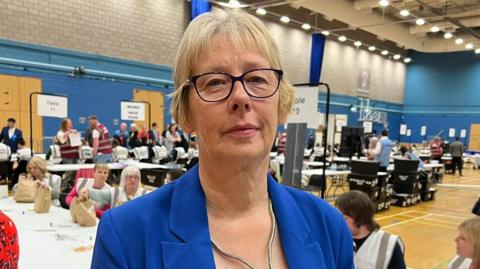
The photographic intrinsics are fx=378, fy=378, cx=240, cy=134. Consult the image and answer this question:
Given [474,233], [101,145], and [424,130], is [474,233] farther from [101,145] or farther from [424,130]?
[424,130]

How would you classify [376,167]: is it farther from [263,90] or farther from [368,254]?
[263,90]

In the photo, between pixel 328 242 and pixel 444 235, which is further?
pixel 444 235

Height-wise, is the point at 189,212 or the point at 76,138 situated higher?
the point at 189,212

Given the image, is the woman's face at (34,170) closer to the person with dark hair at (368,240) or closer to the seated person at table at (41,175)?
the seated person at table at (41,175)

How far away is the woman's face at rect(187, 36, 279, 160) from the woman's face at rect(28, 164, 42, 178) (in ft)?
14.8

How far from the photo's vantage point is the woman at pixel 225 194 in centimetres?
85

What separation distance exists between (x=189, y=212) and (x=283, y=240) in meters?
0.25

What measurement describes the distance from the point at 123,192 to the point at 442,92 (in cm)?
2605

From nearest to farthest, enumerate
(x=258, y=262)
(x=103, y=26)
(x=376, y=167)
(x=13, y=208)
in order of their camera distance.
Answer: (x=258, y=262)
(x=13, y=208)
(x=376, y=167)
(x=103, y=26)

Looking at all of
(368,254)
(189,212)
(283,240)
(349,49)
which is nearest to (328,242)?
(283,240)

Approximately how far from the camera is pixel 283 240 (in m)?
0.95

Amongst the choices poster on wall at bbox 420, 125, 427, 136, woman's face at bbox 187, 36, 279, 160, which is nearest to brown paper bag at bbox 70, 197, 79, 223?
woman's face at bbox 187, 36, 279, 160

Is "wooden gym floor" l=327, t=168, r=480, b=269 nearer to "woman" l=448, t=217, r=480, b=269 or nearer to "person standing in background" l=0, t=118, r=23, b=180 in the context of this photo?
"woman" l=448, t=217, r=480, b=269

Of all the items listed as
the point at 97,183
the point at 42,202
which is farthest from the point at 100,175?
the point at 42,202
